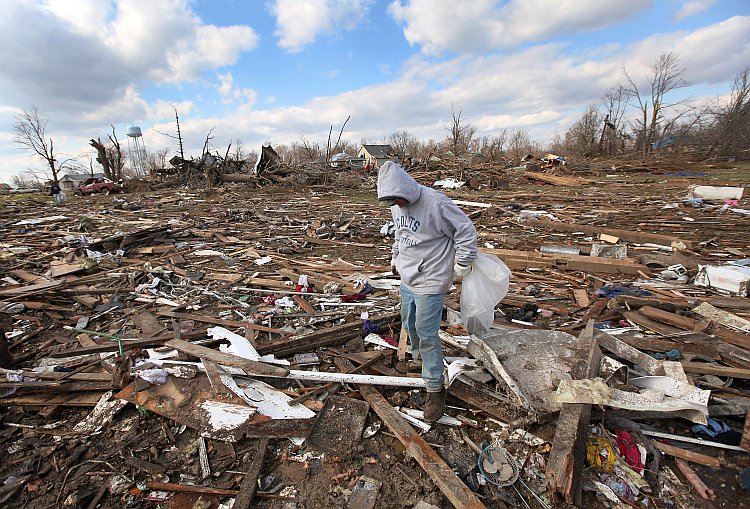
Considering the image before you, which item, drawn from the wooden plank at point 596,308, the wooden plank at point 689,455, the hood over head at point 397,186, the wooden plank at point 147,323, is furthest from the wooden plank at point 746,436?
the wooden plank at point 147,323

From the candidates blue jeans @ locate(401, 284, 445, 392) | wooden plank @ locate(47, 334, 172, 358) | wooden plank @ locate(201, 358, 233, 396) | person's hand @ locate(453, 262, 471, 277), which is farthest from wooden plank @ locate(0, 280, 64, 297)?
person's hand @ locate(453, 262, 471, 277)

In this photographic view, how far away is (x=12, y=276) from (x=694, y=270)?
12.0 m

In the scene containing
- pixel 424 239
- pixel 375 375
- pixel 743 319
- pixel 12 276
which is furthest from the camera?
pixel 12 276

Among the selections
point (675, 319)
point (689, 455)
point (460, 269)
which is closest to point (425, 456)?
point (460, 269)

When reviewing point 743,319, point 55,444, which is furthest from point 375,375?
point 743,319

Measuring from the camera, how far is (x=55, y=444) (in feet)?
8.99

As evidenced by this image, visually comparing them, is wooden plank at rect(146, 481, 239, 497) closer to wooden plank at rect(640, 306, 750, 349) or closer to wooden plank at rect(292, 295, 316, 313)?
wooden plank at rect(292, 295, 316, 313)

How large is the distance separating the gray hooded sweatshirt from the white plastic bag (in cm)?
27

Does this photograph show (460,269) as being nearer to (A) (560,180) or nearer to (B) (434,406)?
(B) (434,406)

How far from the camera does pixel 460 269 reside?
9.48 ft

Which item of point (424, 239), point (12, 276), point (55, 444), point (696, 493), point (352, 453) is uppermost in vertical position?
point (424, 239)

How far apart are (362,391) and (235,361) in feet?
4.13

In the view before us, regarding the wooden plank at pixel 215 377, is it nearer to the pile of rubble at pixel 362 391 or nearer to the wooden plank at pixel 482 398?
the pile of rubble at pixel 362 391

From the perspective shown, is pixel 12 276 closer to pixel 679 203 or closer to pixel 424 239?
pixel 424 239
